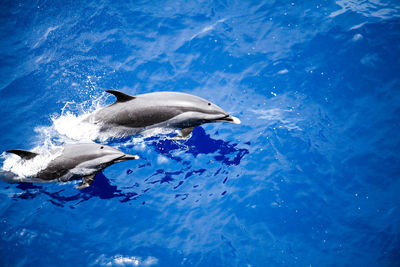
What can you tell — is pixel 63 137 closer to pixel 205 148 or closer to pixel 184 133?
pixel 184 133

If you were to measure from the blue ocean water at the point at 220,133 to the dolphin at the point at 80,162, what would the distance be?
0.54 m

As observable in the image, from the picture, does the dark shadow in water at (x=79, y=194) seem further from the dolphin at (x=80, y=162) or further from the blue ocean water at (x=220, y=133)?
the dolphin at (x=80, y=162)

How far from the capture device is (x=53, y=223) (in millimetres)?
5148

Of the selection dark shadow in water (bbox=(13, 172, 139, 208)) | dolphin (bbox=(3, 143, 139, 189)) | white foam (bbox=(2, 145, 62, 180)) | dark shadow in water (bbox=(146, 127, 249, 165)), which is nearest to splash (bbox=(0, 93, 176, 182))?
white foam (bbox=(2, 145, 62, 180))

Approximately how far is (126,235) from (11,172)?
9.00ft

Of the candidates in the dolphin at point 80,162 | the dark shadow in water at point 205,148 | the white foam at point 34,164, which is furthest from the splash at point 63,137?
the dark shadow in water at point 205,148

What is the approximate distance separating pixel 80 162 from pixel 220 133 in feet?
9.72

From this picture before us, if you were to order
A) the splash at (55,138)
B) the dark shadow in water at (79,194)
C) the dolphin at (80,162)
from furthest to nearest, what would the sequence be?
the dark shadow in water at (79,194), the splash at (55,138), the dolphin at (80,162)

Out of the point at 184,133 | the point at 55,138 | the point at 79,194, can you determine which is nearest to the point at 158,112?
the point at 184,133

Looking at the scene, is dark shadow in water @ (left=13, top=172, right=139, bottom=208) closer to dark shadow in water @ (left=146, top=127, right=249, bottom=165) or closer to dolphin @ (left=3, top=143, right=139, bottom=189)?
dolphin @ (left=3, top=143, right=139, bottom=189)

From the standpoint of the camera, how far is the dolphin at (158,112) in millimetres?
5156

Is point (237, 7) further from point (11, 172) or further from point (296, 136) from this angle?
point (11, 172)

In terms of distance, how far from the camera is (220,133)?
6172 millimetres

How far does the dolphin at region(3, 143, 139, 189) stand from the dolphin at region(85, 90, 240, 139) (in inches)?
25.5
